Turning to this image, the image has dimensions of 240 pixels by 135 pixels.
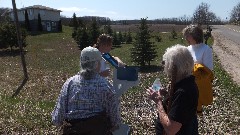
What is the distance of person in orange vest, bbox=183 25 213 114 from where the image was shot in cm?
515

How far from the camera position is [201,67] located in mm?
5148

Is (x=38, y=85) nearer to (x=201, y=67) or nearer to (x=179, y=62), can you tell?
(x=201, y=67)

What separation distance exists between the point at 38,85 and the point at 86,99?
14.8 meters

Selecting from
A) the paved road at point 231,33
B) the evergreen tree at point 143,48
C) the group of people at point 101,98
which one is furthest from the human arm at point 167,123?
the paved road at point 231,33

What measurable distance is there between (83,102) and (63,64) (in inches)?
908

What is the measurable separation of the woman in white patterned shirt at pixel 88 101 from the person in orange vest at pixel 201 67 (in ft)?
6.15

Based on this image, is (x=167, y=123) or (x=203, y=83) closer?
(x=167, y=123)

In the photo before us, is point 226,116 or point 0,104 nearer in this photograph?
point 226,116

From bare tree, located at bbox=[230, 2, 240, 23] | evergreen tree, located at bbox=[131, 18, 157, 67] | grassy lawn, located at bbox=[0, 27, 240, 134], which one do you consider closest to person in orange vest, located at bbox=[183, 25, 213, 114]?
grassy lawn, located at bbox=[0, 27, 240, 134]

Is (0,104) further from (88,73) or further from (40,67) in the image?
(40,67)

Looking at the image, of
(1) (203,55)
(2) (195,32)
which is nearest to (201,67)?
(1) (203,55)

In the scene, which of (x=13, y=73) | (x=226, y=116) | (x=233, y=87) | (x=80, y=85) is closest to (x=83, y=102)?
(x=80, y=85)

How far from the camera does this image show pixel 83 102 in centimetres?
367

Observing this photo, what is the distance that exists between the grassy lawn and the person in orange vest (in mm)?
3159
